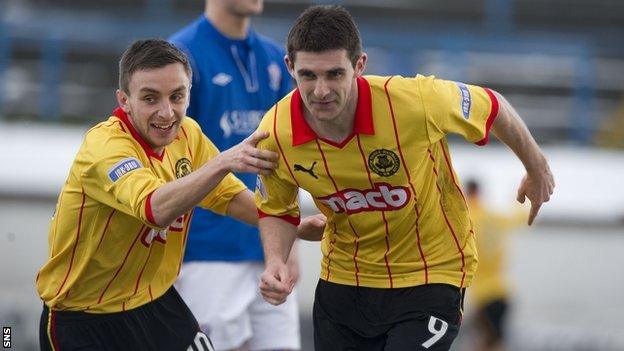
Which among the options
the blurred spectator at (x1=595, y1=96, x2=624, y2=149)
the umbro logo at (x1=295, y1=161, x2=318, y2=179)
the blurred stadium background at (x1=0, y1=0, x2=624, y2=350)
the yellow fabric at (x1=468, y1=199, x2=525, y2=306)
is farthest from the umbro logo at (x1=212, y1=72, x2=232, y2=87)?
the blurred spectator at (x1=595, y1=96, x2=624, y2=149)

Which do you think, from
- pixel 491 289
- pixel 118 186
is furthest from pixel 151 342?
pixel 491 289

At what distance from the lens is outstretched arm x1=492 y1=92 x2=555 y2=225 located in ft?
15.5

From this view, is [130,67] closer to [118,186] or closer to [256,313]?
[118,186]

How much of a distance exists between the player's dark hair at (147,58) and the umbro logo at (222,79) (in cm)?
129

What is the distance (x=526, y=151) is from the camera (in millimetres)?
4762

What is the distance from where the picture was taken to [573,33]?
54.2 feet

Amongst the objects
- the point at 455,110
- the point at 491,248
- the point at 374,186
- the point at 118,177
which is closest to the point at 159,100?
the point at 118,177

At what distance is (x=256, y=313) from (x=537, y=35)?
10.0 metres

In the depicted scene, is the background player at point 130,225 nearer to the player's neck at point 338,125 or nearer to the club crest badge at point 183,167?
the club crest badge at point 183,167

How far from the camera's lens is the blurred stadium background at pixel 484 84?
11148 millimetres

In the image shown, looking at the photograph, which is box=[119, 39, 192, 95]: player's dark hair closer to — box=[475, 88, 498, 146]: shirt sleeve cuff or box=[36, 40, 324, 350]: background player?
box=[36, 40, 324, 350]: background player

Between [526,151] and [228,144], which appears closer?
[526,151]

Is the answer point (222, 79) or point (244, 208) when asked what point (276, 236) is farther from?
point (222, 79)

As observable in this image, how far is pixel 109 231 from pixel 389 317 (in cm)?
111
